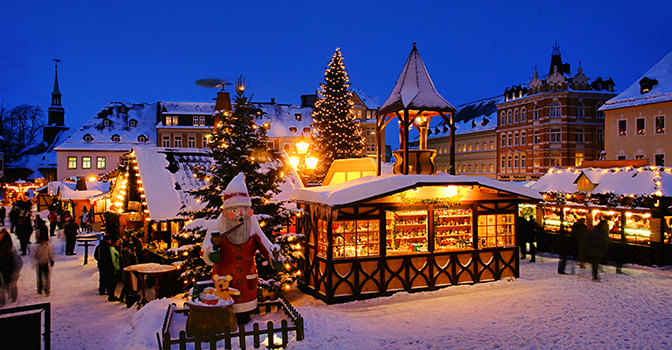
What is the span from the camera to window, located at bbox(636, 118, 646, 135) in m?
31.9

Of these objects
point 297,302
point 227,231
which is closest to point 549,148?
point 297,302

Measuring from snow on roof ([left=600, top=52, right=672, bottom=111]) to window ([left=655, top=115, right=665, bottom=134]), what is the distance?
1150 millimetres

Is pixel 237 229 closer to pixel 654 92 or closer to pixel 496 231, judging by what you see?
pixel 496 231

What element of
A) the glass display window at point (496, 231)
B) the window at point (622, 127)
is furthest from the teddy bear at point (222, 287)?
the window at point (622, 127)

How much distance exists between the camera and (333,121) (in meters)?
32.3

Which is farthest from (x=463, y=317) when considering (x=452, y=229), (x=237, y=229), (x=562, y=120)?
(x=562, y=120)

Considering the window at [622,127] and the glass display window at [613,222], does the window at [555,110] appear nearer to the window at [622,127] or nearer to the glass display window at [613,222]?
the window at [622,127]

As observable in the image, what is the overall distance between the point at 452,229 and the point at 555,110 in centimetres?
3586

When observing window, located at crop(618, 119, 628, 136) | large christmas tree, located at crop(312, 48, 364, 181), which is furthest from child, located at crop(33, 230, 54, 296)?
window, located at crop(618, 119, 628, 136)

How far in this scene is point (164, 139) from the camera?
54188mm

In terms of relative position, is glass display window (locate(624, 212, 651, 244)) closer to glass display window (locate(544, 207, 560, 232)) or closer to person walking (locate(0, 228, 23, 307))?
glass display window (locate(544, 207, 560, 232))

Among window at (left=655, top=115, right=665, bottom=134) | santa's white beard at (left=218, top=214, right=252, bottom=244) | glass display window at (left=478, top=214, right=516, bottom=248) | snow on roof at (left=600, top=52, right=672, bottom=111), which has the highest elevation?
snow on roof at (left=600, top=52, right=672, bottom=111)

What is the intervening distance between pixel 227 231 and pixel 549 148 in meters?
41.2

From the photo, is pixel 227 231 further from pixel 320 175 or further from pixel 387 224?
pixel 320 175
